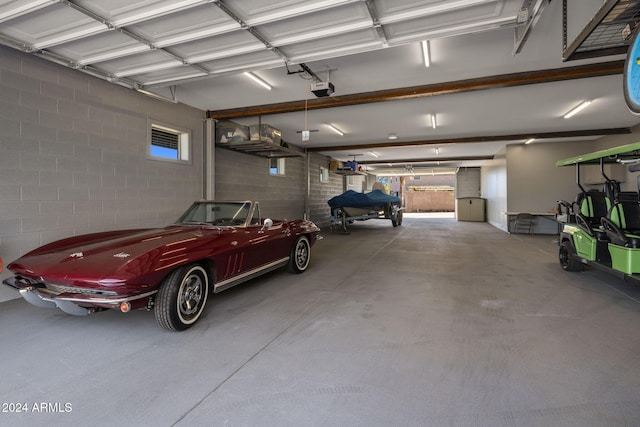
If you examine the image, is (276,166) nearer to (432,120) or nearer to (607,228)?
(432,120)

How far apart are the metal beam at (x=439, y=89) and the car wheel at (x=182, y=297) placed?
4.48m

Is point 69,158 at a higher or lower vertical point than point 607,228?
higher

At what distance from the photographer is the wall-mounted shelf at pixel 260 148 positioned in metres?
7.09

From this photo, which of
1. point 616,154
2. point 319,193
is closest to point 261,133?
point 616,154

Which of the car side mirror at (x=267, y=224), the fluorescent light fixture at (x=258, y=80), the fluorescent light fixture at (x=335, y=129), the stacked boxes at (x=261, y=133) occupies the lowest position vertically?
the car side mirror at (x=267, y=224)

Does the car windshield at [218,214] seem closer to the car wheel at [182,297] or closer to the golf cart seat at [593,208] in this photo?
the car wheel at [182,297]

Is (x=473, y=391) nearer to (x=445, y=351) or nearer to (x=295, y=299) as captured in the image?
(x=445, y=351)

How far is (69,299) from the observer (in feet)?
8.01

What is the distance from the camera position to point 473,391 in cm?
197

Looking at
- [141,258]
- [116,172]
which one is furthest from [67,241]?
[116,172]

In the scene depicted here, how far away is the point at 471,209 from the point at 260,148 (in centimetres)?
1326

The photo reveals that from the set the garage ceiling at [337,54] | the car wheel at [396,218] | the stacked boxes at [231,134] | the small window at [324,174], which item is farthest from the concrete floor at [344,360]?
the small window at [324,174]

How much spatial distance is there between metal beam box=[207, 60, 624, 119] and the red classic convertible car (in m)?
3.36

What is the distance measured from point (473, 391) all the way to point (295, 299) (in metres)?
Result: 2.28
